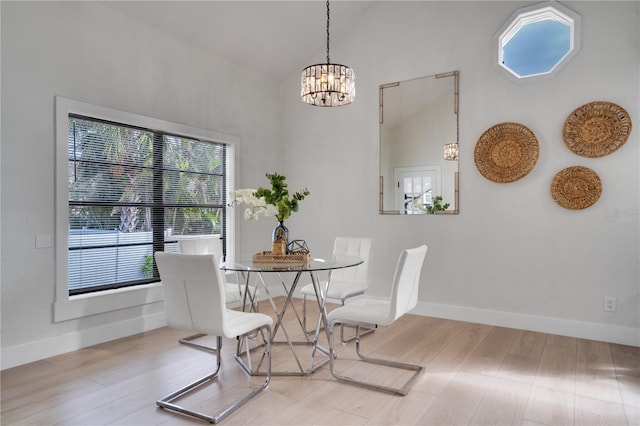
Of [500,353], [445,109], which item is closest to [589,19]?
[445,109]

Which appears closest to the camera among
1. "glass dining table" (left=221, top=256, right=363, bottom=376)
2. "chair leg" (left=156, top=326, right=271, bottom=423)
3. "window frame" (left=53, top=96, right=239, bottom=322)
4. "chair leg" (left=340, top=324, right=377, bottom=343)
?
"chair leg" (left=156, top=326, right=271, bottom=423)

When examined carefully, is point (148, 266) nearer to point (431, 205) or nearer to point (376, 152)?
point (376, 152)

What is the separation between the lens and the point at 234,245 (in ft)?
16.0

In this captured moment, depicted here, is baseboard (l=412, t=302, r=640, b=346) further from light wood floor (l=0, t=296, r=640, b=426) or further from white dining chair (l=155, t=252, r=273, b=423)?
white dining chair (l=155, t=252, r=273, b=423)

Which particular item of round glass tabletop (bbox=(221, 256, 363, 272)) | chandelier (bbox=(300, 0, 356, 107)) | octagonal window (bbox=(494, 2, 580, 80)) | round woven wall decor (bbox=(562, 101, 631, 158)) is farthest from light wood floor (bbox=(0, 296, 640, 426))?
octagonal window (bbox=(494, 2, 580, 80))

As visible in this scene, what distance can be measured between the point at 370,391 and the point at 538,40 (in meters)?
3.51

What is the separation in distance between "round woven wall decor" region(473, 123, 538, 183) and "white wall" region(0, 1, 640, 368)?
80 millimetres

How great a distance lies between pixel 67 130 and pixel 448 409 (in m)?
3.40

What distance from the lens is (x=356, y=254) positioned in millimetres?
3996

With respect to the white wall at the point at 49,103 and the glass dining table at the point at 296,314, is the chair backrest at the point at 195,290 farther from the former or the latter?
the white wall at the point at 49,103

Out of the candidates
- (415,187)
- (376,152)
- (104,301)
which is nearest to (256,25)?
(376,152)

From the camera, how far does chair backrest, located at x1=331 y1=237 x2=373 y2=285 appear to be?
3912 millimetres

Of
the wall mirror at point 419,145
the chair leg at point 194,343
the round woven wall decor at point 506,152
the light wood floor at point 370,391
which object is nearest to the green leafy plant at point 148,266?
the light wood floor at point 370,391

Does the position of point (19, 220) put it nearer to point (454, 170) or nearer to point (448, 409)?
point (448, 409)
